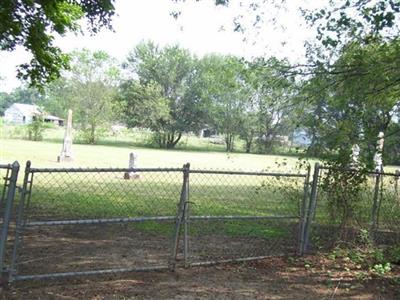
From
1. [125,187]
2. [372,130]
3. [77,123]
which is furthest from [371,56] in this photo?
[77,123]

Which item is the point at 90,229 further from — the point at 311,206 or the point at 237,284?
the point at 311,206

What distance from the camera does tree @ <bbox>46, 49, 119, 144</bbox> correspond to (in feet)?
169

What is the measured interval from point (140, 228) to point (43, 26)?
6229 mm

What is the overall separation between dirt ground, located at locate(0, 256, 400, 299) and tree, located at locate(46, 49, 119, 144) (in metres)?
46.6

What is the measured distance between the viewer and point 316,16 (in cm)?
725

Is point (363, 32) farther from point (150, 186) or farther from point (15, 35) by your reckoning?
point (150, 186)

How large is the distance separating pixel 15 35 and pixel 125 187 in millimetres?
5814

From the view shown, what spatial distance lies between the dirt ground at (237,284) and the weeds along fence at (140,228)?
0.16 m

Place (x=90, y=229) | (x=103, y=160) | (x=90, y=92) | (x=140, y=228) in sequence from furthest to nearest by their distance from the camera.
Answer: (x=90, y=92) → (x=103, y=160) → (x=140, y=228) → (x=90, y=229)

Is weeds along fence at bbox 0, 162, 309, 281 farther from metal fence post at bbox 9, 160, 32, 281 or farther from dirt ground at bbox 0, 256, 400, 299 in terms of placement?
dirt ground at bbox 0, 256, 400, 299

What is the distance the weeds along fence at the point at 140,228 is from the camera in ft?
18.1

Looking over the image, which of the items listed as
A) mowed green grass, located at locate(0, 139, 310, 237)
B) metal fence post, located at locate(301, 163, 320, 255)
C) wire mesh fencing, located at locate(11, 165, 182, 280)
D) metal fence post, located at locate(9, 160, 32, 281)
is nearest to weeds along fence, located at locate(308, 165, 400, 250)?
metal fence post, located at locate(301, 163, 320, 255)

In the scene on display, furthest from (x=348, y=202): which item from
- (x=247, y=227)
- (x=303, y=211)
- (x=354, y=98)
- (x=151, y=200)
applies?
(x=151, y=200)

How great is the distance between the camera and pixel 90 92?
173 ft
